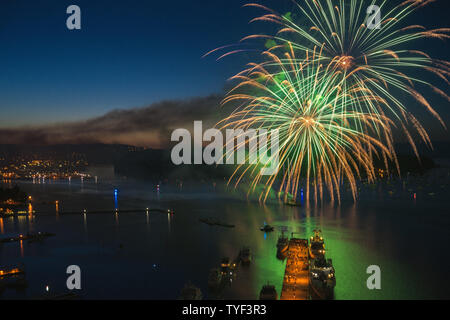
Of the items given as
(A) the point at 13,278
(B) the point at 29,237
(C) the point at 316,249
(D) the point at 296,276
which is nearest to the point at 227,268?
(D) the point at 296,276

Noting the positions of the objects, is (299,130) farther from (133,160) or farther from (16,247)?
(133,160)

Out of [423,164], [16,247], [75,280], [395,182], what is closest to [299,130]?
[75,280]

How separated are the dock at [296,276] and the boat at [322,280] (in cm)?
23

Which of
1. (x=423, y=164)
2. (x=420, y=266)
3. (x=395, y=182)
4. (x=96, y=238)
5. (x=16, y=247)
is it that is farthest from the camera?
(x=423, y=164)

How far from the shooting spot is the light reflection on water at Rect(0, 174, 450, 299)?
12.6m

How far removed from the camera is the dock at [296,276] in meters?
10.3

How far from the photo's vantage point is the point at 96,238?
66.4ft

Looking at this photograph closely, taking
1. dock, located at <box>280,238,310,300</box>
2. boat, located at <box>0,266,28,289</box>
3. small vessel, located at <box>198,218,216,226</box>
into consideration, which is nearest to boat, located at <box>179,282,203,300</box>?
dock, located at <box>280,238,310,300</box>

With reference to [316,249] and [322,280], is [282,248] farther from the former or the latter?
[322,280]

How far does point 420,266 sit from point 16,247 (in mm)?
19313

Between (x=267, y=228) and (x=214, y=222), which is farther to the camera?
(x=214, y=222)

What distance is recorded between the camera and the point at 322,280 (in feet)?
37.6

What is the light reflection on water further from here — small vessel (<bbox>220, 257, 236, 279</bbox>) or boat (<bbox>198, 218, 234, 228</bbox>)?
boat (<bbox>198, 218, 234, 228</bbox>)

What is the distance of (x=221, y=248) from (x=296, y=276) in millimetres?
6838
